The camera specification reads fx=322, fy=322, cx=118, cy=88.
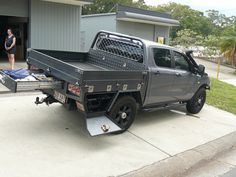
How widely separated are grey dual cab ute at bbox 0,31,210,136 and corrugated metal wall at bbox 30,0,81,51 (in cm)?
874

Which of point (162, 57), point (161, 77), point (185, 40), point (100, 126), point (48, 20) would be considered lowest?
point (100, 126)

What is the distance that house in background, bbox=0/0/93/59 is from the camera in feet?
50.4

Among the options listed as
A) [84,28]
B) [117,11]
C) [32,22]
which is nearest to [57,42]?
[32,22]

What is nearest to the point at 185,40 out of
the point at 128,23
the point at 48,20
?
the point at 128,23

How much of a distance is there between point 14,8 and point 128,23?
9454 millimetres

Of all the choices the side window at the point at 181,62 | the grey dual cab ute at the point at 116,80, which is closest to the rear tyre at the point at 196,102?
the grey dual cab ute at the point at 116,80

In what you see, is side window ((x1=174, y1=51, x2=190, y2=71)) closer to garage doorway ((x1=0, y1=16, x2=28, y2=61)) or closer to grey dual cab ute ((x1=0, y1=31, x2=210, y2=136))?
grey dual cab ute ((x1=0, y1=31, x2=210, y2=136))

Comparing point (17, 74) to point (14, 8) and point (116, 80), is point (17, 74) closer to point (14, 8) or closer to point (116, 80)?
point (116, 80)

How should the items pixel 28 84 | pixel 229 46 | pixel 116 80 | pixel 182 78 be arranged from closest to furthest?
pixel 28 84 → pixel 116 80 → pixel 182 78 → pixel 229 46

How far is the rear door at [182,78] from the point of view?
7.74 metres

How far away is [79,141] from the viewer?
19.0ft

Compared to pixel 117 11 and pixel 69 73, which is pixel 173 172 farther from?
pixel 117 11

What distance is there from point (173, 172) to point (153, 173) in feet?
1.27

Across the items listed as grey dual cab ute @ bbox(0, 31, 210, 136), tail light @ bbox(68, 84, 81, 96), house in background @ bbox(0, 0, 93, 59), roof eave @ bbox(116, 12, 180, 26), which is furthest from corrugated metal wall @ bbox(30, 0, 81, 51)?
tail light @ bbox(68, 84, 81, 96)
